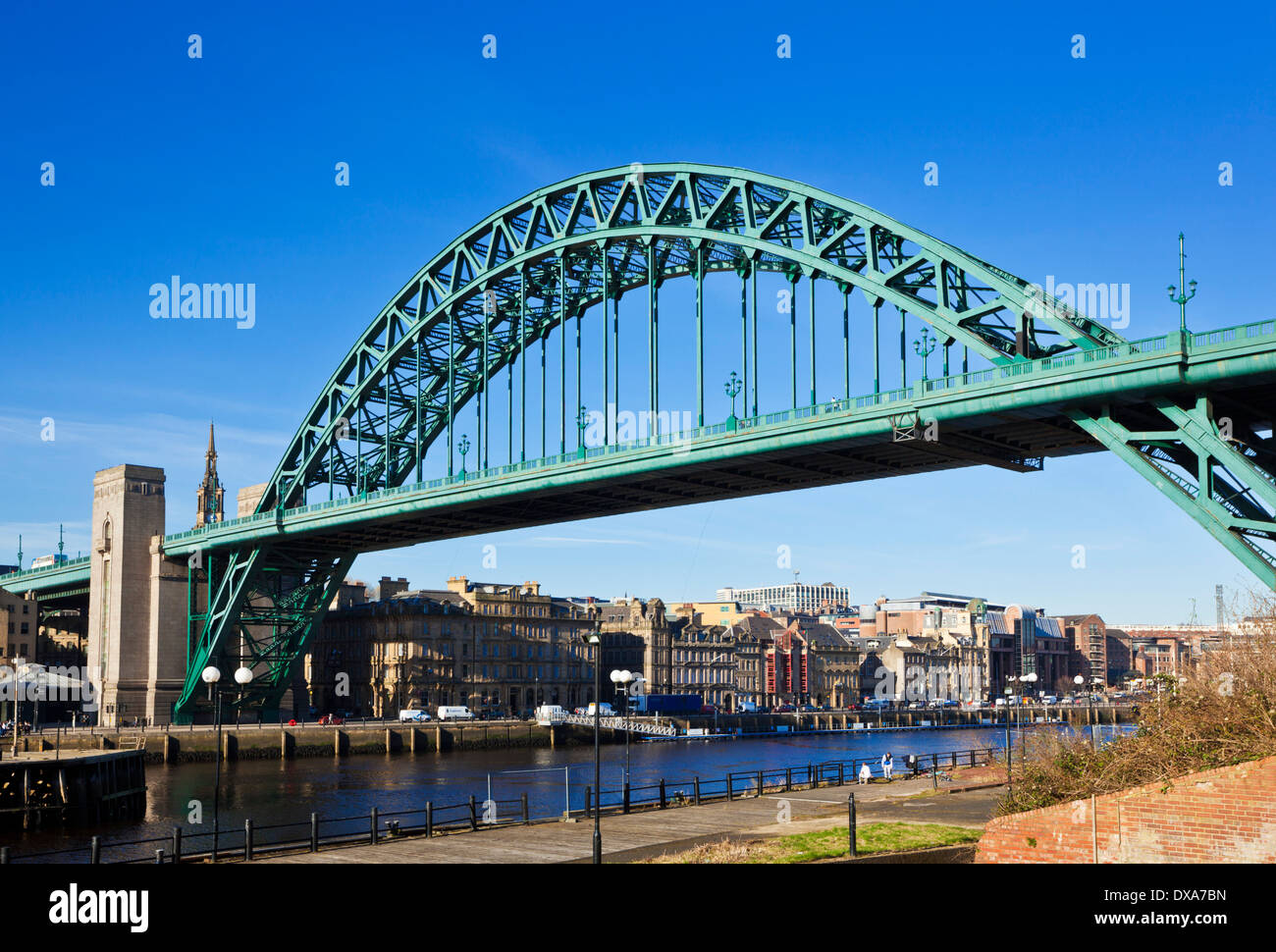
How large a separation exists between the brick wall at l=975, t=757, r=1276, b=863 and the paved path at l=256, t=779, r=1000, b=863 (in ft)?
31.6

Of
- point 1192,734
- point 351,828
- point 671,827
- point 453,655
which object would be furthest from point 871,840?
point 453,655

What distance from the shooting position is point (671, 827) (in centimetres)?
3403

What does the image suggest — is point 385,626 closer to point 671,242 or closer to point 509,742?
point 509,742

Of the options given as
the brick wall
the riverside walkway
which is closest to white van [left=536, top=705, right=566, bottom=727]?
the riverside walkway

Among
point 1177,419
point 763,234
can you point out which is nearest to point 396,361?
point 763,234

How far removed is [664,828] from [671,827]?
258 millimetres

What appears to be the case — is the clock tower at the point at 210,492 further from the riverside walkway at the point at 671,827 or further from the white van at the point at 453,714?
the riverside walkway at the point at 671,827

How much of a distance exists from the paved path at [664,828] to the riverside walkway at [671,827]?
→ 0.02 m

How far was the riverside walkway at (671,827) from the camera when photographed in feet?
96.8

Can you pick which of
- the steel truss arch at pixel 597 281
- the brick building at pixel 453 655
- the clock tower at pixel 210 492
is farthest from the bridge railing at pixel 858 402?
the clock tower at pixel 210 492

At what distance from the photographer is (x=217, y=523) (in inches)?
3691

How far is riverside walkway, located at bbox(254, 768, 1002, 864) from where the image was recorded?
29.5 metres
